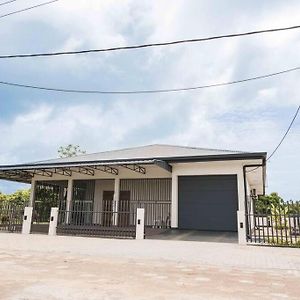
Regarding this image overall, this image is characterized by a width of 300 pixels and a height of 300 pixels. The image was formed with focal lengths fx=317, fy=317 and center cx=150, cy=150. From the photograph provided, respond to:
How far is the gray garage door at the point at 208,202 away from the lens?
15.6 metres

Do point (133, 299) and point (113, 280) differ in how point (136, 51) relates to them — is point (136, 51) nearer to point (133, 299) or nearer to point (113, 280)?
point (113, 280)

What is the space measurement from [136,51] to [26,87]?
5.02 meters

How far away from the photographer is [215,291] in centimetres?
502

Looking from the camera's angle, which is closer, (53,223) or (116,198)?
(53,223)

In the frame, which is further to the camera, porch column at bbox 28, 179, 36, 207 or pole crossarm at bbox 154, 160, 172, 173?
porch column at bbox 28, 179, 36, 207

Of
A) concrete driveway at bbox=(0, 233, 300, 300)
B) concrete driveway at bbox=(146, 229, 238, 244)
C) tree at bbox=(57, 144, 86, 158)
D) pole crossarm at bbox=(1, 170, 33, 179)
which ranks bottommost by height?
concrete driveway at bbox=(0, 233, 300, 300)

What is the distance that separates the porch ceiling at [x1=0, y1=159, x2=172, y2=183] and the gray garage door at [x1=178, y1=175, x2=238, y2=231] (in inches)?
61.1

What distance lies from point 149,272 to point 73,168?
11874 mm

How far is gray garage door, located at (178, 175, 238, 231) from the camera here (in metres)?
15.6

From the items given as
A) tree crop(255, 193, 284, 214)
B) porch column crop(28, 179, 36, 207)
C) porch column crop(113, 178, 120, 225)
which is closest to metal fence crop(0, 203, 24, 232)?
porch column crop(28, 179, 36, 207)

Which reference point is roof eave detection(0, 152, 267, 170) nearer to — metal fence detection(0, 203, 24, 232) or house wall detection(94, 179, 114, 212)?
metal fence detection(0, 203, 24, 232)

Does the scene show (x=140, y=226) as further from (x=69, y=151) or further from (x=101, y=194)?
(x=69, y=151)

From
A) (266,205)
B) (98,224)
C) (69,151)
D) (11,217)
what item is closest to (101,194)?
(98,224)

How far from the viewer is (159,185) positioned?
1867cm
